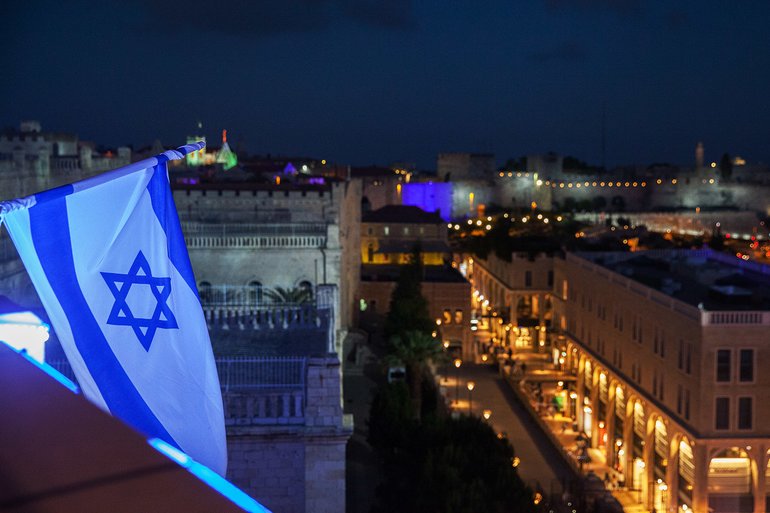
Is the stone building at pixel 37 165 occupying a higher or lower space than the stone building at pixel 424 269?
higher

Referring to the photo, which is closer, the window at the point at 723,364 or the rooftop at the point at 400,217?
the window at the point at 723,364

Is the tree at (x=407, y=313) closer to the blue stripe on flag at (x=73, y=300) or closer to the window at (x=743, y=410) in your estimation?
the window at (x=743, y=410)

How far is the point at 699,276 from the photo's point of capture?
90.4ft

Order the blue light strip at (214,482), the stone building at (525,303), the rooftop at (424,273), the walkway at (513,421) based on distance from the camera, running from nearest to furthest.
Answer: the blue light strip at (214,482) < the walkway at (513,421) < the rooftop at (424,273) < the stone building at (525,303)

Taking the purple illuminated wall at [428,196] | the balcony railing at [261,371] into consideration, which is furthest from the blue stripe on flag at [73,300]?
the purple illuminated wall at [428,196]

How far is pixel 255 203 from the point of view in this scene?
26.8 meters

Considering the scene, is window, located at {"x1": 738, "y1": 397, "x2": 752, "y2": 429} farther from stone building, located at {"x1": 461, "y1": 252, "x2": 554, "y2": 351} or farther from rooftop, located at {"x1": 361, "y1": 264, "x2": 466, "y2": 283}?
stone building, located at {"x1": 461, "y1": 252, "x2": 554, "y2": 351}

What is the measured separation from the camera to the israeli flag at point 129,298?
143 inches

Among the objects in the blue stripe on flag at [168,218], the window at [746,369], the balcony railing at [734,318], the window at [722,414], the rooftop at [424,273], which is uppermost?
the blue stripe on flag at [168,218]

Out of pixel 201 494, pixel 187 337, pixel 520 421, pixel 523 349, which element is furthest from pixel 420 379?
pixel 201 494

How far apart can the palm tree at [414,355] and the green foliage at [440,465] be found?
4.39m

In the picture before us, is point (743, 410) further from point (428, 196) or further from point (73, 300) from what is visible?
point (428, 196)

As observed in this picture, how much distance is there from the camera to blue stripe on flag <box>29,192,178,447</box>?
359cm

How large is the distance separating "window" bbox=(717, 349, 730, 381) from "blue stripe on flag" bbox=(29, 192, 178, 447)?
1953 centimetres
